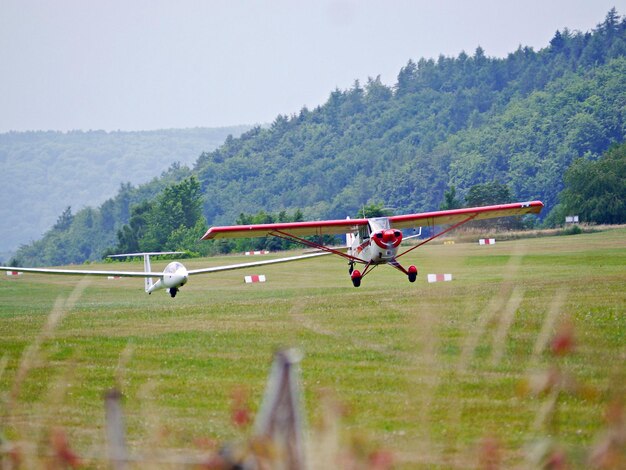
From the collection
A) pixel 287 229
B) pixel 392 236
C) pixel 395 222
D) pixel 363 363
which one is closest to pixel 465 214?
pixel 395 222

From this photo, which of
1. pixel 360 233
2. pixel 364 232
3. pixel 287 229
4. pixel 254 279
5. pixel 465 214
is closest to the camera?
pixel 287 229

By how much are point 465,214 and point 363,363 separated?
14.2 metres

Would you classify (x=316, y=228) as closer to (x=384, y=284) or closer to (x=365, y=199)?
(x=384, y=284)

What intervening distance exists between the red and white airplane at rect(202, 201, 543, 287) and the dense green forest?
66.5 m

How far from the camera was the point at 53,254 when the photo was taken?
16000 cm

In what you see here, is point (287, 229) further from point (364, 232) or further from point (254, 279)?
point (254, 279)

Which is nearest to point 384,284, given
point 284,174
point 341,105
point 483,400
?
point 483,400

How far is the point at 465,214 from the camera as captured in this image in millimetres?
24969

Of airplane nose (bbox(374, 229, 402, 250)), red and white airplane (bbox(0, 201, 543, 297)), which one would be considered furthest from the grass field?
airplane nose (bbox(374, 229, 402, 250))

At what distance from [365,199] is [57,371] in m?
126

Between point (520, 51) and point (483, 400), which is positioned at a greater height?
point (520, 51)

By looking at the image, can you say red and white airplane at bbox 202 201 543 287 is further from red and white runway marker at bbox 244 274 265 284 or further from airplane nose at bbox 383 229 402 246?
red and white runway marker at bbox 244 274 265 284

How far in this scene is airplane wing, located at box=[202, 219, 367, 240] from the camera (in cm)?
2244

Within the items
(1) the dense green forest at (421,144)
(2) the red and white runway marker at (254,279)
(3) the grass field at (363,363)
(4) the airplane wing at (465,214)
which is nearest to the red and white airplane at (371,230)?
(4) the airplane wing at (465,214)
